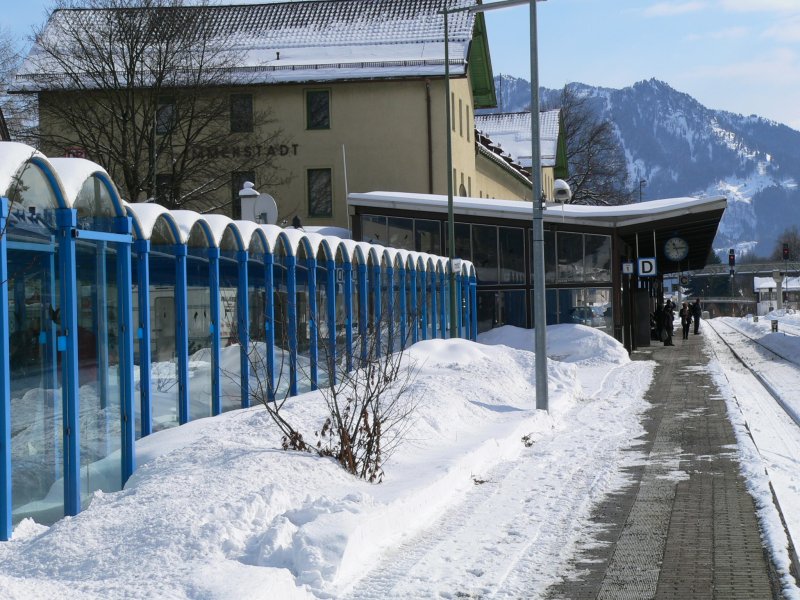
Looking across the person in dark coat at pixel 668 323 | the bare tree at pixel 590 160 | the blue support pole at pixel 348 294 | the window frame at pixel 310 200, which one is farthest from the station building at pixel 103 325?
the bare tree at pixel 590 160

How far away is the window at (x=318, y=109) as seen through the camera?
45812 millimetres

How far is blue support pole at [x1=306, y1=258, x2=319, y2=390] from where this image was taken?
18.0 meters

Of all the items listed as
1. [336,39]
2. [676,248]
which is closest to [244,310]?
[676,248]

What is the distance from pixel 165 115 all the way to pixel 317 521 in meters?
32.9

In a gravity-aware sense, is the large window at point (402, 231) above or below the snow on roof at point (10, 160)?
above

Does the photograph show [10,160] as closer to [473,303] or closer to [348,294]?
[348,294]

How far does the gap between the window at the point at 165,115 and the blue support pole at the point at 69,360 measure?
28165 millimetres

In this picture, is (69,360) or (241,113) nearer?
(69,360)

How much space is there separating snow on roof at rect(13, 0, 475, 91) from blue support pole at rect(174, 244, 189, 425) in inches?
1164

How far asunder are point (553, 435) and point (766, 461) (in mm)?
3537

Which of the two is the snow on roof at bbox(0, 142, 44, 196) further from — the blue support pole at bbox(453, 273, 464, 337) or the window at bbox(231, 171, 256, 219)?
the window at bbox(231, 171, 256, 219)

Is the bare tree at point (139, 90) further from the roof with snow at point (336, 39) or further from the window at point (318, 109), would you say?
the window at point (318, 109)

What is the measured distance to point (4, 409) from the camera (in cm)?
797

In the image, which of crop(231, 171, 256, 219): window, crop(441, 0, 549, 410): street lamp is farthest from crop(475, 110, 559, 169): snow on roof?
crop(441, 0, 549, 410): street lamp
